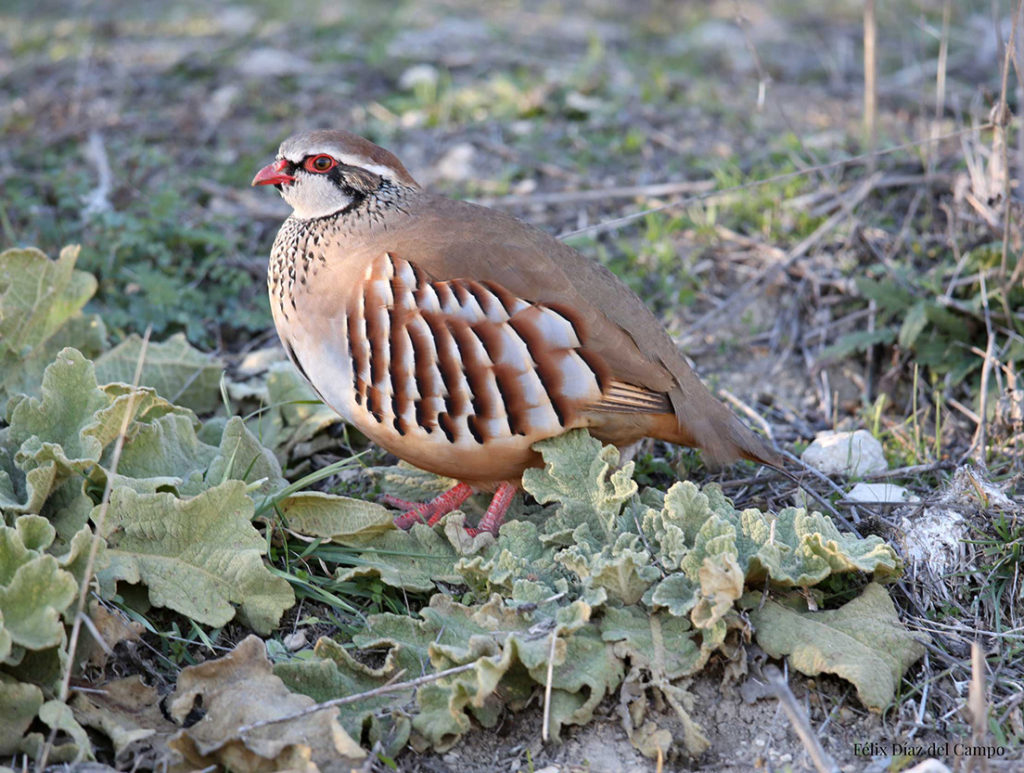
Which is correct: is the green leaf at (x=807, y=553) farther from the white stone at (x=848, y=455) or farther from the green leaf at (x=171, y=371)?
the green leaf at (x=171, y=371)

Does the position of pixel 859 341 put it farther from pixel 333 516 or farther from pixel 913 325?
pixel 333 516

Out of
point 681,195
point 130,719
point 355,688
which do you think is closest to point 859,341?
point 681,195

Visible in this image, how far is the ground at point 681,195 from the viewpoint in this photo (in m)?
3.24

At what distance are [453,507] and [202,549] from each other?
957 mm

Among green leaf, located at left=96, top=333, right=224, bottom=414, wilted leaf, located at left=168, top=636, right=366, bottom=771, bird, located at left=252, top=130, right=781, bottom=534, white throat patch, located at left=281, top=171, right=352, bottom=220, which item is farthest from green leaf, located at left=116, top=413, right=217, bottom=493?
white throat patch, located at left=281, top=171, right=352, bottom=220

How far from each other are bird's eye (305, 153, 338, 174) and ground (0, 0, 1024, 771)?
1014mm

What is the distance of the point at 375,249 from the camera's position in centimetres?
352

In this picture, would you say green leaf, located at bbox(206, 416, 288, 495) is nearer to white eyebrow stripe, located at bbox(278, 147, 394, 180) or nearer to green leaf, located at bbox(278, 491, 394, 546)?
green leaf, located at bbox(278, 491, 394, 546)

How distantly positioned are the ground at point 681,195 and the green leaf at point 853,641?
9cm

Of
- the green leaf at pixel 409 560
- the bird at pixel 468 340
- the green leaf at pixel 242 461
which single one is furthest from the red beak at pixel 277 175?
the green leaf at pixel 409 560

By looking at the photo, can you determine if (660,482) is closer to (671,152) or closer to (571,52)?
(671,152)

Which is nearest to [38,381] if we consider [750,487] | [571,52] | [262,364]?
[262,364]

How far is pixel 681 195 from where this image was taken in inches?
218

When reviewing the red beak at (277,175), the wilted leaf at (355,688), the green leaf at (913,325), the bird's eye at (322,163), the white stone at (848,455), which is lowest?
the white stone at (848,455)
